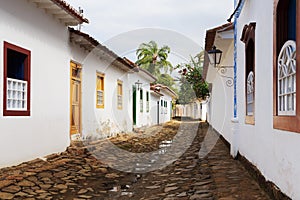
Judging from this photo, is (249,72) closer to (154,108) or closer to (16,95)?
(16,95)

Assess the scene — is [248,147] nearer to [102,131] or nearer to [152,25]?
[102,131]

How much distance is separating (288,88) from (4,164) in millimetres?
4888

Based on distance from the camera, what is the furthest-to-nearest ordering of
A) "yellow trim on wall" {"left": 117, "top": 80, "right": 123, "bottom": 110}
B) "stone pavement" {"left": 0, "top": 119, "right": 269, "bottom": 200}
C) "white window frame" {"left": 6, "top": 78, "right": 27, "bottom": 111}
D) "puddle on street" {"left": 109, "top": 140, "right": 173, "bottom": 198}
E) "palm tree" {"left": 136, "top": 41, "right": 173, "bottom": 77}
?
"palm tree" {"left": 136, "top": 41, "right": 173, "bottom": 77} < "yellow trim on wall" {"left": 117, "top": 80, "right": 123, "bottom": 110} < "white window frame" {"left": 6, "top": 78, "right": 27, "bottom": 111} < "puddle on street" {"left": 109, "top": 140, "right": 173, "bottom": 198} < "stone pavement" {"left": 0, "top": 119, "right": 269, "bottom": 200}

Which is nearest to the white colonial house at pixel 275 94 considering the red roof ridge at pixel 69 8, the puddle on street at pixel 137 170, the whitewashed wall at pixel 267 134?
the whitewashed wall at pixel 267 134

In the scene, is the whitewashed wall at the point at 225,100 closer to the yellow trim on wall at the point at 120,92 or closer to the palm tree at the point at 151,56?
the yellow trim on wall at the point at 120,92

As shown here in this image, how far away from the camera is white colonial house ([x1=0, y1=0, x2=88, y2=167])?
22.2ft

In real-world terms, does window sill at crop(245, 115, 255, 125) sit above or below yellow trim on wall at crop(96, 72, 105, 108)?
below

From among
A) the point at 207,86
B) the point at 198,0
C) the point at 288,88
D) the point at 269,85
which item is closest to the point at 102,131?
the point at 198,0

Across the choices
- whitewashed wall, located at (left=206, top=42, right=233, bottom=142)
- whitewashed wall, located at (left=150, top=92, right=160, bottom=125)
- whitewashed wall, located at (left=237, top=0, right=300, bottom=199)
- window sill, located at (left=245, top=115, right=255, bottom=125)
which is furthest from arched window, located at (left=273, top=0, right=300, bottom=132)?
whitewashed wall, located at (left=150, top=92, right=160, bottom=125)

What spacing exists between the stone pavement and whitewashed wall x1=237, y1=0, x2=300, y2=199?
507 mm

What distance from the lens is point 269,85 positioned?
4.92 m

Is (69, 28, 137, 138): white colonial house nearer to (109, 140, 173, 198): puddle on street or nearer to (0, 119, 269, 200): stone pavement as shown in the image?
(0, 119, 269, 200): stone pavement

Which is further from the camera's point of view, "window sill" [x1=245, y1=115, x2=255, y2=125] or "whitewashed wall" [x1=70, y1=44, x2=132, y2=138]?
"whitewashed wall" [x1=70, y1=44, x2=132, y2=138]

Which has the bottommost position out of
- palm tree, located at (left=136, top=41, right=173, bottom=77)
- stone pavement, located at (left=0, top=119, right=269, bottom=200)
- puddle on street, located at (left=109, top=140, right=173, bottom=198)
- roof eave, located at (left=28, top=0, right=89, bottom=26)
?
puddle on street, located at (left=109, top=140, right=173, bottom=198)
